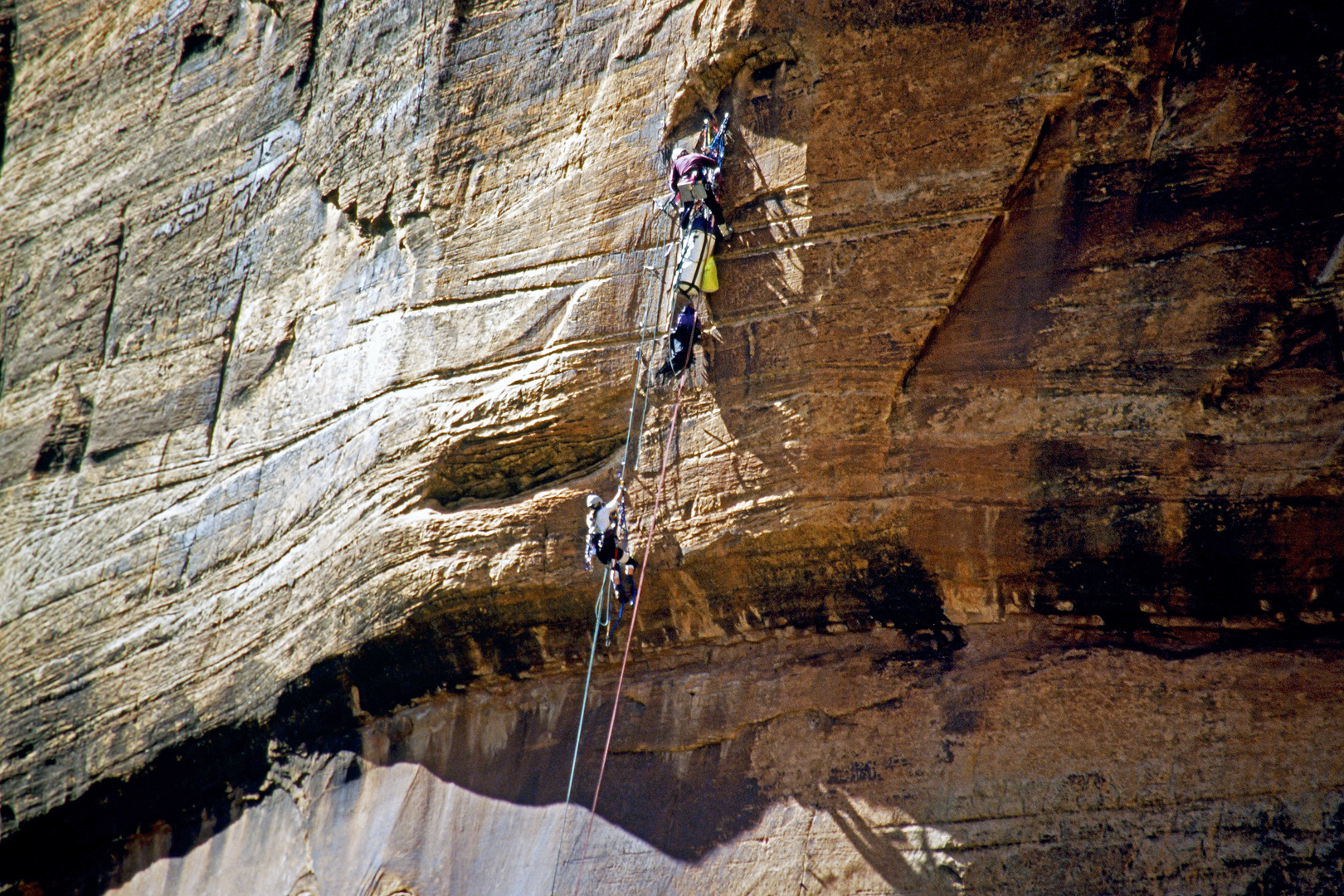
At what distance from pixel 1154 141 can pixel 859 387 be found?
7.59ft

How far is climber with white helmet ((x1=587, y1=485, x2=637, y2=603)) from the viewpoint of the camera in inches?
289

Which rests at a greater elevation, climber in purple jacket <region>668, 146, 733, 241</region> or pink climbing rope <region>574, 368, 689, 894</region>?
climber in purple jacket <region>668, 146, 733, 241</region>

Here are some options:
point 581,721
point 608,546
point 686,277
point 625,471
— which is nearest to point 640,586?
point 608,546

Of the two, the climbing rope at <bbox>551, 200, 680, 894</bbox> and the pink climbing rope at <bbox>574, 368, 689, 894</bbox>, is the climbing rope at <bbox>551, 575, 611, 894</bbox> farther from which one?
the pink climbing rope at <bbox>574, 368, 689, 894</bbox>

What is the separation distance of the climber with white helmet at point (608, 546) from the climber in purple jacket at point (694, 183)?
6.55 ft

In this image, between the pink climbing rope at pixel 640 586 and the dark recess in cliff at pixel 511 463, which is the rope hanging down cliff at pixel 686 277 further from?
the dark recess in cliff at pixel 511 463

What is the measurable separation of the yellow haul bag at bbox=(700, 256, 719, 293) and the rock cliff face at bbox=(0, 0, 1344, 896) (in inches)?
7.7

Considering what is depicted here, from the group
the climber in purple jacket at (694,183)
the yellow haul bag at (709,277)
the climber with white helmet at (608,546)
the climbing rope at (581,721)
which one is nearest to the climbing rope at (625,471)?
the climbing rope at (581,721)

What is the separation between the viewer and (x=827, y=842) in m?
7.13

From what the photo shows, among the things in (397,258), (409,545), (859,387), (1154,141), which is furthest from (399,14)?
(1154,141)

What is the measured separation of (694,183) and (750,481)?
1.99m

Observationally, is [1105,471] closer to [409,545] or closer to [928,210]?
[928,210]

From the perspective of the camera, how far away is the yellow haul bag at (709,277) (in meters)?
7.64

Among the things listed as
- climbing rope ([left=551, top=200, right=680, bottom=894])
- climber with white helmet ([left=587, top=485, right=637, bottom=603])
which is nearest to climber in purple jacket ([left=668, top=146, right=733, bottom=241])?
climbing rope ([left=551, top=200, right=680, bottom=894])
